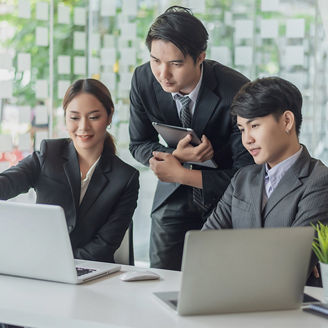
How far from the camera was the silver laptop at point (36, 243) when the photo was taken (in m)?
2.17

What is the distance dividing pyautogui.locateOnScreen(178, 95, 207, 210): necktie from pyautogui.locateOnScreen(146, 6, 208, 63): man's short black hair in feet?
0.77

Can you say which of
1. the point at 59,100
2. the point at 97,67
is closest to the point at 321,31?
the point at 97,67

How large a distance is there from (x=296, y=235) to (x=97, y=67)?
3.46m

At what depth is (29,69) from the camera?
520cm

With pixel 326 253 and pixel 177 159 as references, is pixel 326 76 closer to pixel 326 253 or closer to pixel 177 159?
pixel 177 159

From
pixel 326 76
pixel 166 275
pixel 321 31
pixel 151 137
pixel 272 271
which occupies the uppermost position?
pixel 321 31

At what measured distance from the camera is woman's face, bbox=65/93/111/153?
3051mm

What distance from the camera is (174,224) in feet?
10.5

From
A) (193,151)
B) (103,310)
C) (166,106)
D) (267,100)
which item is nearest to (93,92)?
(166,106)

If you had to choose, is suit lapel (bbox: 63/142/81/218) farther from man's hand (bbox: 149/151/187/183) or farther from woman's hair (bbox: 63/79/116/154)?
man's hand (bbox: 149/151/187/183)

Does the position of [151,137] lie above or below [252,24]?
below

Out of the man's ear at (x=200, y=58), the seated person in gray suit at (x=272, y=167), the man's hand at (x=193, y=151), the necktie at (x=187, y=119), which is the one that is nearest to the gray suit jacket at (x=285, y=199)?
the seated person in gray suit at (x=272, y=167)

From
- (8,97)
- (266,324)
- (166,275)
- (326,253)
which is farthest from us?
(8,97)

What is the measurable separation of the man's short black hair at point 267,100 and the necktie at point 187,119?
0.44 meters
